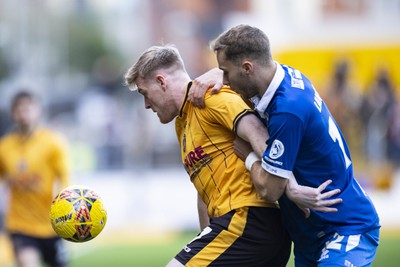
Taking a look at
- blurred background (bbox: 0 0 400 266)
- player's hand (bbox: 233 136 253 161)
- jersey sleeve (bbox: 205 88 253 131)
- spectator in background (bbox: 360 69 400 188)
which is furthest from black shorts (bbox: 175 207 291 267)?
spectator in background (bbox: 360 69 400 188)

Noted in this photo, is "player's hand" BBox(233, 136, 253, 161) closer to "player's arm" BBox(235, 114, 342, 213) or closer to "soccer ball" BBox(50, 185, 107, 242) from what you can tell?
"player's arm" BBox(235, 114, 342, 213)

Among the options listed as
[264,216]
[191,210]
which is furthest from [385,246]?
[264,216]

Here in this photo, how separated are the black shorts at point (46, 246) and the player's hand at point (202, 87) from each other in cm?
448

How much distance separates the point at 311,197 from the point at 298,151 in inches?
12.8

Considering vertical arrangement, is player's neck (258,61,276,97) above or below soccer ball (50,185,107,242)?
above

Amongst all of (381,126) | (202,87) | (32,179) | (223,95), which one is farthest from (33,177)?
(381,126)

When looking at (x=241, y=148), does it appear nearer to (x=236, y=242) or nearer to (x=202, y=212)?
(x=236, y=242)

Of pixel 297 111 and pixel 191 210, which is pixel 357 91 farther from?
pixel 297 111

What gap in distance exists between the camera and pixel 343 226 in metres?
5.50

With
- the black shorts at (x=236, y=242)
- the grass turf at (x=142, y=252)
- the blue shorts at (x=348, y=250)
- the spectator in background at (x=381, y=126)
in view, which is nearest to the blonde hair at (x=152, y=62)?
the black shorts at (x=236, y=242)

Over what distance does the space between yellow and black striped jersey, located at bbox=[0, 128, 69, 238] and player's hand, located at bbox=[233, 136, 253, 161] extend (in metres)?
4.48

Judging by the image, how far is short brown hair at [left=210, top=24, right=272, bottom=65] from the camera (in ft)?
17.5

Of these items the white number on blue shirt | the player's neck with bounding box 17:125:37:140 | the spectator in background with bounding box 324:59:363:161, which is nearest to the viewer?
the white number on blue shirt

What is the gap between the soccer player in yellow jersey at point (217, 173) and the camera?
561 centimetres
